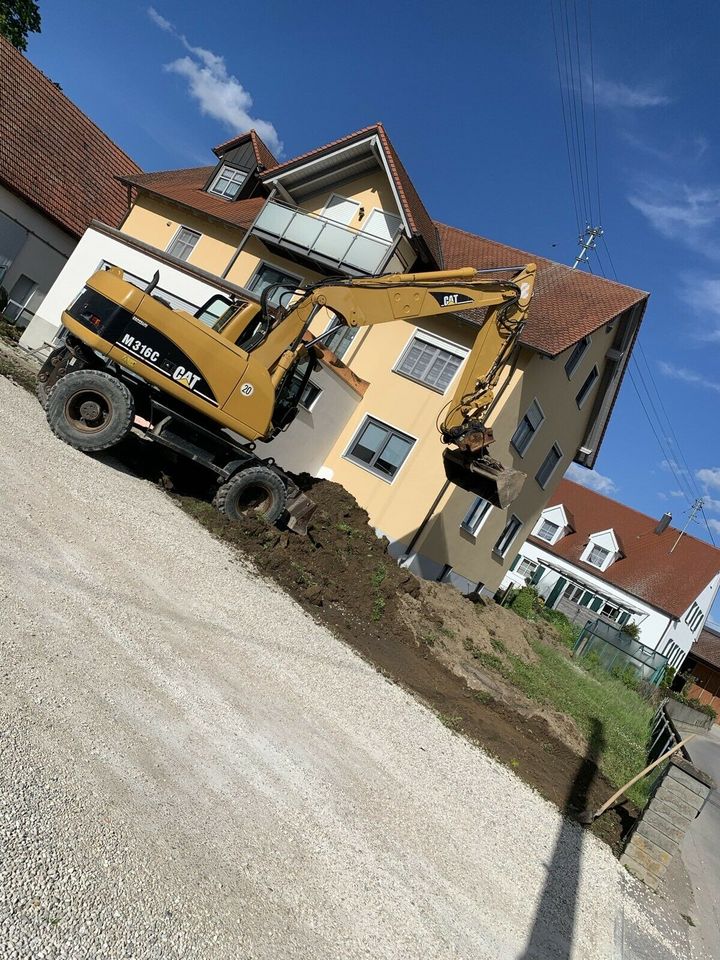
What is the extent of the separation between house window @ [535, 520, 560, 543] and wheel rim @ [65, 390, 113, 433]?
35074mm

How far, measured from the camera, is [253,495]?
11516 mm

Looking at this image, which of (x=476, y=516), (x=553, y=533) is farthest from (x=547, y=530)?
(x=476, y=516)

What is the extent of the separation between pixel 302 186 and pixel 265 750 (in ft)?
62.9

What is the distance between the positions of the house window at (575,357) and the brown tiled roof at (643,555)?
1762 centimetres

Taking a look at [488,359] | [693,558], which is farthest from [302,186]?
[693,558]

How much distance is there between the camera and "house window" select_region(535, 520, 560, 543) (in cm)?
4162

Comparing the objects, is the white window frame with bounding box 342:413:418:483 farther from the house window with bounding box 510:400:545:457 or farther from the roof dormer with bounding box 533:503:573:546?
the roof dormer with bounding box 533:503:573:546

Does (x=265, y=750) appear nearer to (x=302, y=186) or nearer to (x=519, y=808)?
(x=519, y=808)

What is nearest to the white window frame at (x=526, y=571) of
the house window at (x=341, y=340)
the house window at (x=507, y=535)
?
the house window at (x=507, y=535)

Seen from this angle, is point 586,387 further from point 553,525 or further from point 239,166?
point 553,525

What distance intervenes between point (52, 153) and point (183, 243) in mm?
7051

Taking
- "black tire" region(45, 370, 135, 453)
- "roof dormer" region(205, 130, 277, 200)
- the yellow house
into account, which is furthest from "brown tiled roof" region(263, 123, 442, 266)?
"black tire" region(45, 370, 135, 453)

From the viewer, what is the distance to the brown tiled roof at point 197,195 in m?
22.3

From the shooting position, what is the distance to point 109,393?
33.6 feet
